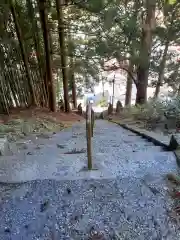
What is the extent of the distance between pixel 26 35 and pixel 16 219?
5.44m

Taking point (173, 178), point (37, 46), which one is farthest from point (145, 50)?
point (173, 178)

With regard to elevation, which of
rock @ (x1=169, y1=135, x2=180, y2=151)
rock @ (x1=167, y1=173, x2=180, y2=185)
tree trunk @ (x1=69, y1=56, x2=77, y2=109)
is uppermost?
rock @ (x1=167, y1=173, x2=180, y2=185)

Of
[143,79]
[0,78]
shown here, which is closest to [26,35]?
[0,78]

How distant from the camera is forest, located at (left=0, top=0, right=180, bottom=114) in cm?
561

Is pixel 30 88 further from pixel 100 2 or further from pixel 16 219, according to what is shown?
pixel 16 219

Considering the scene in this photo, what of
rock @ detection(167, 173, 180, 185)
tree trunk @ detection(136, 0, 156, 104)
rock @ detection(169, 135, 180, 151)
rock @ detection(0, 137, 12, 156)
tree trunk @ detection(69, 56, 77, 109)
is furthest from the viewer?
tree trunk @ detection(69, 56, 77, 109)

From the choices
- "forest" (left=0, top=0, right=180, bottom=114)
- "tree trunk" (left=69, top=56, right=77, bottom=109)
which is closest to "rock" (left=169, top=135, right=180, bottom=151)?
"forest" (left=0, top=0, right=180, bottom=114)

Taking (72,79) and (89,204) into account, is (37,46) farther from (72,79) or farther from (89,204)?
(89,204)

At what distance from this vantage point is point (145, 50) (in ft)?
23.9

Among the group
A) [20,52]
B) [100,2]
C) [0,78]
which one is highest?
[100,2]

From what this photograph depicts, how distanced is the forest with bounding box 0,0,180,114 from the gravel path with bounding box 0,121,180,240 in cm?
378

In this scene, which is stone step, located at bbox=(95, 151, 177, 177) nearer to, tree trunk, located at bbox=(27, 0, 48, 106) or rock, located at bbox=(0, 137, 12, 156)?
rock, located at bbox=(0, 137, 12, 156)

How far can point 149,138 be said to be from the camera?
3.61m

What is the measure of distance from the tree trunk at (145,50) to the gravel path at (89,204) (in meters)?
5.66
